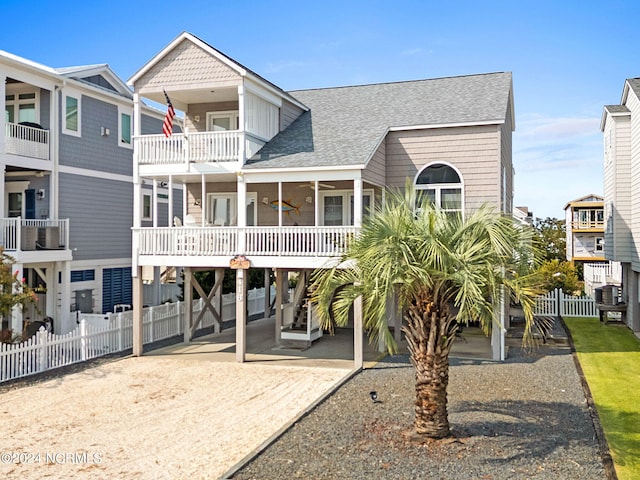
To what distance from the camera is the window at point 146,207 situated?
2545 cm

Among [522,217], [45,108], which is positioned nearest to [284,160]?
[522,217]

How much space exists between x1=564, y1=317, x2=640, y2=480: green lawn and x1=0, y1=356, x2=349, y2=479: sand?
5.65m

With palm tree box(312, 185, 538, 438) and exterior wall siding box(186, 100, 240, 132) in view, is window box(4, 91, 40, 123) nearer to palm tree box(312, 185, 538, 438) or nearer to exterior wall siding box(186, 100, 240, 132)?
exterior wall siding box(186, 100, 240, 132)

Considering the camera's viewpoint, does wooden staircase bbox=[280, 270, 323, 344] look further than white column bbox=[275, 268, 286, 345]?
Yes

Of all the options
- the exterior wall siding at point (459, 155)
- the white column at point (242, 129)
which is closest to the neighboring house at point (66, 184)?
the white column at point (242, 129)

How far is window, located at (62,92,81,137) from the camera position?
2102 centimetres

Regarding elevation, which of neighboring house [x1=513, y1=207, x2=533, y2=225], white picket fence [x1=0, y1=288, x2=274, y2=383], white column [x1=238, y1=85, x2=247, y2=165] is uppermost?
white column [x1=238, y1=85, x2=247, y2=165]

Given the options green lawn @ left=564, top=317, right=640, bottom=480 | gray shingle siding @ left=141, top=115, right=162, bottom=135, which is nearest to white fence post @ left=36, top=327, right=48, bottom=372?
gray shingle siding @ left=141, top=115, right=162, bottom=135

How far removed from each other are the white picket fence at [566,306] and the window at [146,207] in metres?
17.8

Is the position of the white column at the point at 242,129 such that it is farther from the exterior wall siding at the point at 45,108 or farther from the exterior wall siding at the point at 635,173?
the exterior wall siding at the point at 635,173

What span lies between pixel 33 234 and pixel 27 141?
126 inches

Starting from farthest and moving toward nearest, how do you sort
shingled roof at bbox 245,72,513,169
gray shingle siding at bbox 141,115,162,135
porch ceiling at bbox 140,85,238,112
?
gray shingle siding at bbox 141,115,162,135, porch ceiling at bbox 140,85,238,112, shingled roof at bbox 245,72,513,169

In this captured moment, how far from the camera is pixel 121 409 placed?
11812mm

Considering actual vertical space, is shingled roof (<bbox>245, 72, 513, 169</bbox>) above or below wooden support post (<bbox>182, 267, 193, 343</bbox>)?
above
